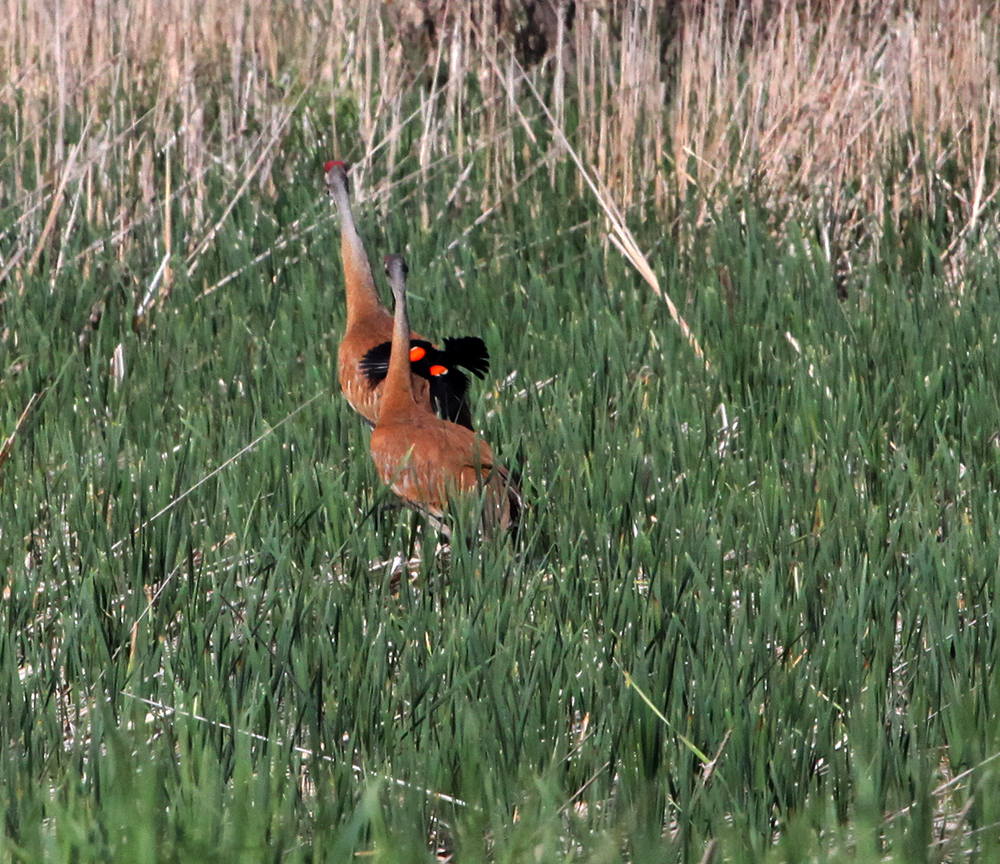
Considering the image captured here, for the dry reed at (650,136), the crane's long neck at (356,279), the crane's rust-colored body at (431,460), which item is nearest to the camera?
the crane's rust-colored body at (431,460)

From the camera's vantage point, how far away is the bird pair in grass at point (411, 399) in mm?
2879

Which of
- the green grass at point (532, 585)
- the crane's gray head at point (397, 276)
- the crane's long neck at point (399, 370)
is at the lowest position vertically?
the green grass at point (532, 585)

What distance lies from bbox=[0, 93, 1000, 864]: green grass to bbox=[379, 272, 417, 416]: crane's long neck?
0.54 ft

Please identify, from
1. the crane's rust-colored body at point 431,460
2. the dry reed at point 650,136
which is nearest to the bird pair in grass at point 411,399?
the crane's rust-colored body at point 431,460

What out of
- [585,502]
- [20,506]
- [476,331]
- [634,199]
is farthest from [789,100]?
[20,506]

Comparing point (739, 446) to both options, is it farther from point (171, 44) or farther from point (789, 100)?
point (171, 44)

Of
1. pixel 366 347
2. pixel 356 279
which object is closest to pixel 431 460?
pixel 366 347

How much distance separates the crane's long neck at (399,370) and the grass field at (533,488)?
16 centimetres

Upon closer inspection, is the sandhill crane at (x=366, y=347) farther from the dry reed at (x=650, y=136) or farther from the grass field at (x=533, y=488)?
the dry reed at (x=650, y=136)

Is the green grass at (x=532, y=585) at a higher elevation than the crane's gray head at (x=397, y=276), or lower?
lower

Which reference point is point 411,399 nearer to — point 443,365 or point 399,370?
point 399,370

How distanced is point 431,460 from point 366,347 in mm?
873

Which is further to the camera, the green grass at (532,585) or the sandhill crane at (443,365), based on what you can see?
the sandhill crane at (443,365)

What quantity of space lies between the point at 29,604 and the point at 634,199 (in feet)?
11.2
